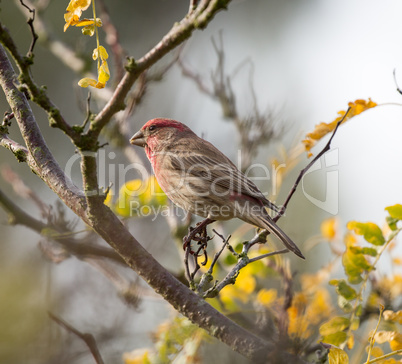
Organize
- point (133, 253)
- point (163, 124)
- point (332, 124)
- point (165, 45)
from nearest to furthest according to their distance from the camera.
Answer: point (165, 45) < point (133, 253) < point (332, 124) < point (163, 124)

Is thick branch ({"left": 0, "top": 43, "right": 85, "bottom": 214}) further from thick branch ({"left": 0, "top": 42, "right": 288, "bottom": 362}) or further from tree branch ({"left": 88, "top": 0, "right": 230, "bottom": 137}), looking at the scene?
tree branch ({"left": 88, "top": 0, "right": 230, "bottom": 137})

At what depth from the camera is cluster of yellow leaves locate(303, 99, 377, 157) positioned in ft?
10.2

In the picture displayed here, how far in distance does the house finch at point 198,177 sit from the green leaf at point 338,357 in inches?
69.8

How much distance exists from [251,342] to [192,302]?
0.44 m

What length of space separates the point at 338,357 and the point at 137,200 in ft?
7.75

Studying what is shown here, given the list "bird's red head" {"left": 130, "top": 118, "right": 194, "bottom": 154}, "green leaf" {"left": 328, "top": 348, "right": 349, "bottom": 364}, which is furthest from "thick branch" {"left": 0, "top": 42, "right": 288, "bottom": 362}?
"bird's red head" {"left": 130, "top": 118, "right": 194, "bottom": 154}

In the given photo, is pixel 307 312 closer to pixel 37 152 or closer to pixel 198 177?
A: pixel 37 152

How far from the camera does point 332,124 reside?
10.5ft

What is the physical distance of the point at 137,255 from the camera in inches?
107

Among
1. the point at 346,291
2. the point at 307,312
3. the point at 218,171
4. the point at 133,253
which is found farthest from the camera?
the point at 218,171

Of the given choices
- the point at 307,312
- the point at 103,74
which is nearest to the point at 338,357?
the point at 307,312

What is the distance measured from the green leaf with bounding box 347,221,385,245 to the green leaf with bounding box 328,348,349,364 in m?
0.94

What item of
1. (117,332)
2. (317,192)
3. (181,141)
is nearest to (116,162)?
(181,141)

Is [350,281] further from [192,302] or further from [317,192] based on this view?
[317,192]
